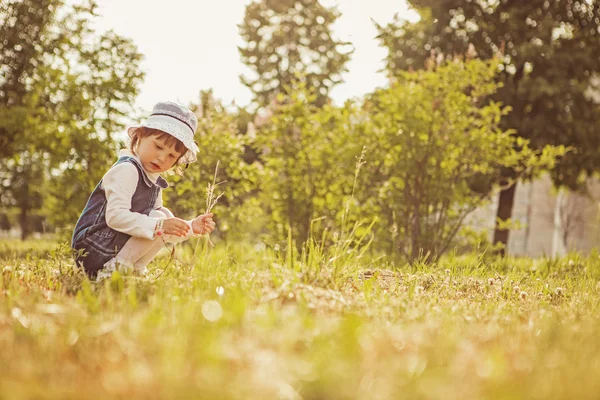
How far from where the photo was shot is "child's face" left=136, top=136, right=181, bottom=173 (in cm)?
Result: 378

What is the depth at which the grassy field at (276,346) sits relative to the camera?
4.64 ft

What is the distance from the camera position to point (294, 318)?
199 cm

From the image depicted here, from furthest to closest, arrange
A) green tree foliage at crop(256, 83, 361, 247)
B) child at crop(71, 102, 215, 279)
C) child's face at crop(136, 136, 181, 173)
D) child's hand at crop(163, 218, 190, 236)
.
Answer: green tree foliage at crop(256, 83, 361, 247) → child's face at crop(136, 136, 181, 173) → child at crop(71, 102, 215, 279) → child's hand at crop(163, 218, 190, 236)

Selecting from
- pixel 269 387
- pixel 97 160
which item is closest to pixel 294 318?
pixel 269 387

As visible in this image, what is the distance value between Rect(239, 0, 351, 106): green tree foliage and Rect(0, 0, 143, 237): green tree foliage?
52.3 ft

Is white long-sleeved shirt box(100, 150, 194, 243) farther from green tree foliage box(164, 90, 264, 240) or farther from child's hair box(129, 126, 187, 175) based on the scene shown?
green tree foliage box(164, 90, 264, 240)

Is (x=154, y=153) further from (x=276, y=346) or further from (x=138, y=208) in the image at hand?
(x=276, y=346)

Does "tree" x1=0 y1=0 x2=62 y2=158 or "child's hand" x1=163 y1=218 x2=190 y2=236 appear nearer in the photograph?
"child's hand" x1=163 y1=218 x2=190 y2=236

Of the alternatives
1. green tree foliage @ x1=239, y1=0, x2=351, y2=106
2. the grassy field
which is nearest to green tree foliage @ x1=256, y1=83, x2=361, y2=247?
the grassy field

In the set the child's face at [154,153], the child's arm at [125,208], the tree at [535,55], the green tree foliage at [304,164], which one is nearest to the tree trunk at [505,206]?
the tree at [535,55]

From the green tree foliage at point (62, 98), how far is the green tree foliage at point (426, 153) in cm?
379

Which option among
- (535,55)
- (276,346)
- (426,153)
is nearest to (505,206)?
(535,55)

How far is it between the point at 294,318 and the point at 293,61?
2409 centimetres

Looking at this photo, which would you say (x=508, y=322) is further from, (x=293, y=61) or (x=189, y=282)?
(x=293, y=61)
